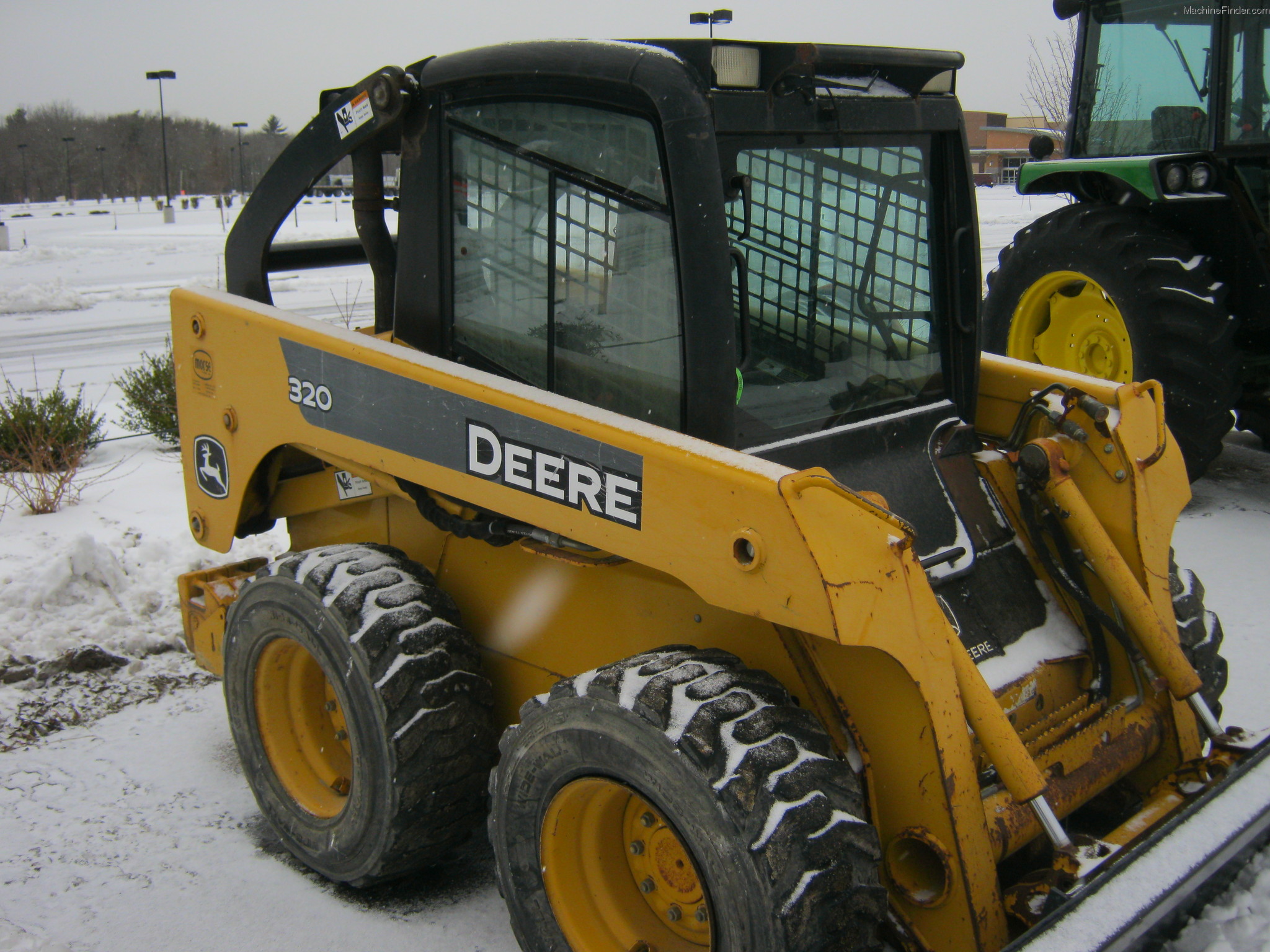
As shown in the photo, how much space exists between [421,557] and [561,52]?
62.9 inches

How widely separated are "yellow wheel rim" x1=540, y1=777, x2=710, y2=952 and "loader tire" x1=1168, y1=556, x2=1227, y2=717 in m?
1.67

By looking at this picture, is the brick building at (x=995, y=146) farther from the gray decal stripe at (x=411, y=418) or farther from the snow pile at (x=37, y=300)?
the gray decal stripe at (x=411, y=418)

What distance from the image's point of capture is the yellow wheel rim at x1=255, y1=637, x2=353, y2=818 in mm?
3363

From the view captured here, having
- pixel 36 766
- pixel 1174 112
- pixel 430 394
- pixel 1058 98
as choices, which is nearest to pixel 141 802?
pixel 36 766

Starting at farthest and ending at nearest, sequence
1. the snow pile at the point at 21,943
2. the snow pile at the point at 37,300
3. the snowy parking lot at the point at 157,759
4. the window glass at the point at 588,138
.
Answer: the snow pile at the point at 37,300
the snowy parking lot at the point at 157,759
the snow pile at the point at 21,943
the window glass at the point at 588,138

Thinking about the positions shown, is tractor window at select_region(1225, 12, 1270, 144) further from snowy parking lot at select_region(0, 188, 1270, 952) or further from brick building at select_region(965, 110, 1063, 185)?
brick building at select_region(965, 110, 1063, 185)

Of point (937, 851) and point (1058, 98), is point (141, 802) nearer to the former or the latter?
point (937, 851)

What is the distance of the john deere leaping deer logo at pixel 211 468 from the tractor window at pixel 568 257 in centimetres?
98

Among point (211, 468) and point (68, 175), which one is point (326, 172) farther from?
point (68, 175)

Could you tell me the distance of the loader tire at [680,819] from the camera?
209cm

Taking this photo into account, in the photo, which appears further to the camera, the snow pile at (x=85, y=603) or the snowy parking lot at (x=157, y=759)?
the snow pile at (x=85, y=603)

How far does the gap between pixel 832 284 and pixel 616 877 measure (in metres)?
1.59

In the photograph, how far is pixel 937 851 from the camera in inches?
92.5

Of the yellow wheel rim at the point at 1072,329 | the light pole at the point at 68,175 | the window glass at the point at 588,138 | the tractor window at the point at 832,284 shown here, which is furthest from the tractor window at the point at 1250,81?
the light pole at the point at 68,175
